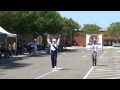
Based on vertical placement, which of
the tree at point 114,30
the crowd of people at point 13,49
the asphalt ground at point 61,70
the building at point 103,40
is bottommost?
the asphalt ground at point 61,70

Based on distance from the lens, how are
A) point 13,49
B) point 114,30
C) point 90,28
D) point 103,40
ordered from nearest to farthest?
point 13,49
point 114,30
point 103,40
point 90,28

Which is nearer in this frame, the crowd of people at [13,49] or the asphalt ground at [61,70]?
the asphalt ground at [61,70]

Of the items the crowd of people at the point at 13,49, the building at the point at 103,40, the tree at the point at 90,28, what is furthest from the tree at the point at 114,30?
the crowd of people at the point at 13,49

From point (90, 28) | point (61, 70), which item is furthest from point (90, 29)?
point (61, 70)

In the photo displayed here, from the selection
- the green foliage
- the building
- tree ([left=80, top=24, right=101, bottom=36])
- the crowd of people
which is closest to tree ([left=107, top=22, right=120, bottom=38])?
the building

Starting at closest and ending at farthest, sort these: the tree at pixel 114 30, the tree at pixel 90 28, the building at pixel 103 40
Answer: the tree at pixel 114 30 < the building at pixel 103 40 < the tree at pixel 90 28

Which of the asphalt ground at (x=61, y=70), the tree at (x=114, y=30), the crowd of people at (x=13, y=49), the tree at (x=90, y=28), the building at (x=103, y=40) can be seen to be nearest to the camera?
the asphalt ground at (x=61, y=70)

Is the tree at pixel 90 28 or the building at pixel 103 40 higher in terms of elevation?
the tree at pixel 90 28

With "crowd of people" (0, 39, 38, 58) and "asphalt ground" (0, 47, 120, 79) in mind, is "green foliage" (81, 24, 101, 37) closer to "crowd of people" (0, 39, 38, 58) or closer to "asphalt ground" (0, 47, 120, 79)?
"crowd of people" (0, 39, 38, 58)

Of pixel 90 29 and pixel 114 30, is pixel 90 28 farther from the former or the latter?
pixel 114 30

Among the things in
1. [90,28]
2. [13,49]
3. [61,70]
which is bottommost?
[61,70]

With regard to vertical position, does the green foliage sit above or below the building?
above

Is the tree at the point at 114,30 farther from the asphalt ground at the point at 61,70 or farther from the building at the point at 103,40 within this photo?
the asphalt ground at the point at 61,70
